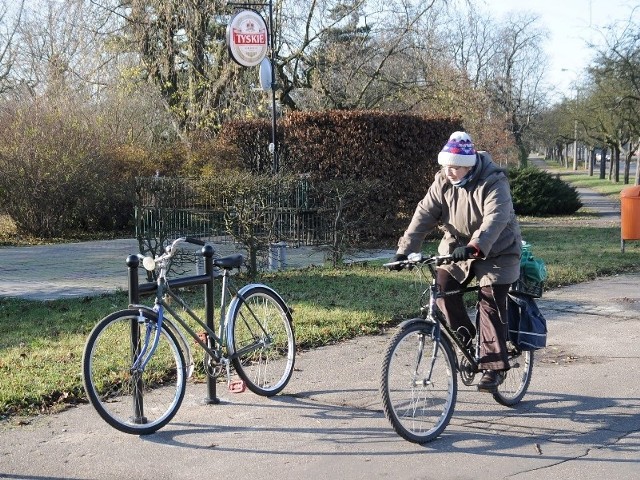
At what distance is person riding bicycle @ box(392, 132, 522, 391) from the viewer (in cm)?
535

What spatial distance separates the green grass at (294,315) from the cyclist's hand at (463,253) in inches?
110

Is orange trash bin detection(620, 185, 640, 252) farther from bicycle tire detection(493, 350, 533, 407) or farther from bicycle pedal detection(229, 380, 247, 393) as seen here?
bicycle pedal detection(229, 380, 247, 393)

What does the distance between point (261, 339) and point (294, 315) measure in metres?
2.62

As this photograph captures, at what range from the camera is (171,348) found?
529 centimetres

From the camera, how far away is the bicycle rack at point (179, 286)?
5.20 m

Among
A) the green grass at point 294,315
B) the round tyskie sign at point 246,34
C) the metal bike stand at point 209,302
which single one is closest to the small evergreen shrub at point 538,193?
the green grass at point 294,315

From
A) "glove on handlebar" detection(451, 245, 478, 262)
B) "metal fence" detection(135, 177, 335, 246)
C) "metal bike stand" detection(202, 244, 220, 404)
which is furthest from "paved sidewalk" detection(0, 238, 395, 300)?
"glove on handlebar" detection(451, 245, 478, 262)

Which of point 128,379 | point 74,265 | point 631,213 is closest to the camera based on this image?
point 128,379

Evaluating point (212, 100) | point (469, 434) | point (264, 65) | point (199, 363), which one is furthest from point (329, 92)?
point (469, 434)

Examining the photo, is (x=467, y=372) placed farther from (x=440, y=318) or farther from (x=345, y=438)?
(x=345, y=438)

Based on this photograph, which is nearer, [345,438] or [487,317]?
[345,438]

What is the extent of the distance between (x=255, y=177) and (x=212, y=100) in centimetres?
1120

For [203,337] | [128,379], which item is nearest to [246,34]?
[203,337]

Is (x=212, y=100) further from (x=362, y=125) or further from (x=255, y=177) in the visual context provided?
(x=255, y=177)
